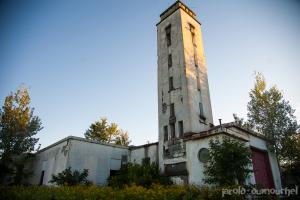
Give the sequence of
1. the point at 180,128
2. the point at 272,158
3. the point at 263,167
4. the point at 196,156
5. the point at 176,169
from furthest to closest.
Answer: the point at 272,158 → the point at 263,167 → the point at 180,128 → the point at 176,169 → the point at 196,156

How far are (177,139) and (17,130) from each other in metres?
22.2

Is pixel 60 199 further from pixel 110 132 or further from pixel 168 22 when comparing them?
pixel 110 132

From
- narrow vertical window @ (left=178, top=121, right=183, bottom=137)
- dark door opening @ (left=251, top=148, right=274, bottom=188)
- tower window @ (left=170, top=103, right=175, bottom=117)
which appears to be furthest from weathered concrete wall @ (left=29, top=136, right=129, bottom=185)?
dark door opening @ (left=251, top=148, right=274, bottom=188)

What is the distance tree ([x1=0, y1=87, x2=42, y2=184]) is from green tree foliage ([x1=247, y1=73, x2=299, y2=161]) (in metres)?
28.9

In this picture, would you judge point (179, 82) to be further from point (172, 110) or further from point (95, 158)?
point (95, 158)

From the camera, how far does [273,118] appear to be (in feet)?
80.1

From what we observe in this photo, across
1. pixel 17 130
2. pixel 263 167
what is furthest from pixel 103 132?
pixel 263 167

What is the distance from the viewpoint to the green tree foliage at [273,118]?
23.3 m

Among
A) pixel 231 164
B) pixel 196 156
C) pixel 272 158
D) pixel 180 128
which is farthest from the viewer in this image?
pixel 272 158

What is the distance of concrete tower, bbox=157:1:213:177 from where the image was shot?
21531 millimetres

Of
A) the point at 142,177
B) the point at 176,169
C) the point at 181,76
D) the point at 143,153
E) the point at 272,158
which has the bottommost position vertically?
the point at 142,177

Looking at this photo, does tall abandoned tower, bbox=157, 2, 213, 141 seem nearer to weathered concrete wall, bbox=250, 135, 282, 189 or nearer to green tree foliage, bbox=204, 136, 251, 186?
weathered concrete wall, bbox=250, 135, 282, 189

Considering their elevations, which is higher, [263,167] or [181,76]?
[181,76]

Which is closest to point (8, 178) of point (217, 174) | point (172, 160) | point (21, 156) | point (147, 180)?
point (21, 156)
